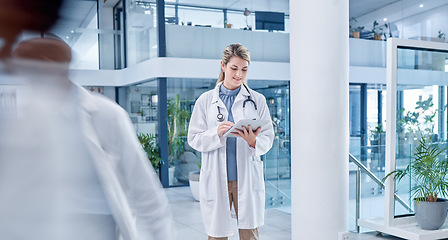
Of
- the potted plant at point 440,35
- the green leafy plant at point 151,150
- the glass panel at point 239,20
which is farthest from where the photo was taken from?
the potted plant at point 440,35

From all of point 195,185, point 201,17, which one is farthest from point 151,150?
point 201,17

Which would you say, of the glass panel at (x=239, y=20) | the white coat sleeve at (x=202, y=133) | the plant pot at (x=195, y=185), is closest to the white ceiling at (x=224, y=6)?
the glass panel at (x=239, y=20)

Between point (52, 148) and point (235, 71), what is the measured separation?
2041 millimetres

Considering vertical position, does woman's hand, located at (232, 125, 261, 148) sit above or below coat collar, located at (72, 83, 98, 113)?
below

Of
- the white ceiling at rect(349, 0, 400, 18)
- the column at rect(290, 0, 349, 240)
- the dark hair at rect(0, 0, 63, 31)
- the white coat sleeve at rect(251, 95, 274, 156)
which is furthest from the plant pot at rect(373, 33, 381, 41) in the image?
the dark hair at rect(0, 0, 63, 31)

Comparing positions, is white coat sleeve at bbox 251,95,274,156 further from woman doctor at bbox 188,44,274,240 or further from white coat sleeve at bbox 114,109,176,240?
white coat sleeve at bbox 114,109,176,240

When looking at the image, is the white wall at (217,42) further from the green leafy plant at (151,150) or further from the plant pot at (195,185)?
the plant pot at (195,185)

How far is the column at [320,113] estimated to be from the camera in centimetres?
368

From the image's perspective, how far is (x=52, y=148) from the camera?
1.02 meters

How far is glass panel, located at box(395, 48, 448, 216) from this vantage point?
4609 mm

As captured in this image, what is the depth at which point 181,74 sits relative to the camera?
825 centimetres

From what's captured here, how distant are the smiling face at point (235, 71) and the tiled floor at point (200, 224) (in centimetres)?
231

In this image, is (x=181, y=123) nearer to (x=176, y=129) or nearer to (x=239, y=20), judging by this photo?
(x=176, y=129)

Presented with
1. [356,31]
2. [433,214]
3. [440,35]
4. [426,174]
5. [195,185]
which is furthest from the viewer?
[356,31]
